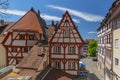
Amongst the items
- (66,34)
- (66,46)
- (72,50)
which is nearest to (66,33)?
(66,34)

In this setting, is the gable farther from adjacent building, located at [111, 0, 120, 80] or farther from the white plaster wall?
the white plaster wall

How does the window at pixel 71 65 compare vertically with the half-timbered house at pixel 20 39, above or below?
below

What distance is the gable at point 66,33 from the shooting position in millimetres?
31469

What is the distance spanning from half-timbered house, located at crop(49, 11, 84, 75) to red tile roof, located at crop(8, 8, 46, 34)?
11.3 ft

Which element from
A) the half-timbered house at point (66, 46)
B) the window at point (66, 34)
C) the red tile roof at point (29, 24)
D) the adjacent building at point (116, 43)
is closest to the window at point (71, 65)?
the half-timbered house at point (66, 46)

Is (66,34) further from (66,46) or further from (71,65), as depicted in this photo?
(71,65)

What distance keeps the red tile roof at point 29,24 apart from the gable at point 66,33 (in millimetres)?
3159

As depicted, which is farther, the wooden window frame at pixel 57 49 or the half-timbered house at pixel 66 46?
the wooden window frame at pixel 57 49

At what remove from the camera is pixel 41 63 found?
2520cm

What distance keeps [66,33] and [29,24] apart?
672 cm

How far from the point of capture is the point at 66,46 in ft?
104

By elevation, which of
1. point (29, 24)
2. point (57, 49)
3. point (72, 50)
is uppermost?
point (29, 24)

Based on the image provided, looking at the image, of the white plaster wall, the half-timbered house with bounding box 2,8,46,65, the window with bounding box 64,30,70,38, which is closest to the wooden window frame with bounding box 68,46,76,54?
the window with bounding box 64,30,70,38

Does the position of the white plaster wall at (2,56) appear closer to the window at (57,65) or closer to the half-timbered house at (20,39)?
the half-timbered house at (20,39)
